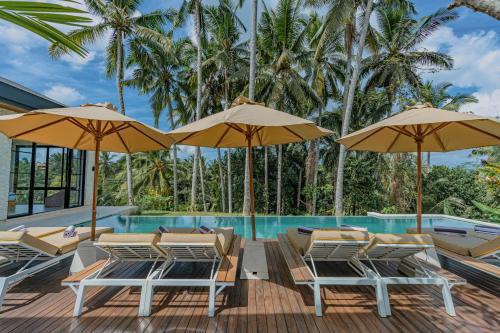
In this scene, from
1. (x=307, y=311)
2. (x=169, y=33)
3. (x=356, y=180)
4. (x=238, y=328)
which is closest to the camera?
(x=238, y=328)

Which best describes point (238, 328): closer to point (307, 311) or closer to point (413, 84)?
point (307, 311)

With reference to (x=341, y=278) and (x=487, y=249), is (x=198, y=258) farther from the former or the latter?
(x=487, y=249)

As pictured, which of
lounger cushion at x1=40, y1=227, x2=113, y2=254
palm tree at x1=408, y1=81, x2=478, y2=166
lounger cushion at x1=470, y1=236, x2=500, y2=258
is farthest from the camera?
palm tree at x1=408, y1=81, x2=478, y2=166

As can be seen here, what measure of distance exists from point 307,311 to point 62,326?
2.54 m

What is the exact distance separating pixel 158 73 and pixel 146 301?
17524 millimetres

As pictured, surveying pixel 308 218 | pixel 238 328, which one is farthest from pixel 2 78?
pixel 308 218

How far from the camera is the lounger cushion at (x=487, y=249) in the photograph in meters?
3.60

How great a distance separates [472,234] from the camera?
5180mm

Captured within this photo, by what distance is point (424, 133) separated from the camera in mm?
4594

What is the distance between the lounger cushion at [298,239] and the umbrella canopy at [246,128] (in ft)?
5.55

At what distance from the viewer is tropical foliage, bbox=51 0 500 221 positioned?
1428 centimetres

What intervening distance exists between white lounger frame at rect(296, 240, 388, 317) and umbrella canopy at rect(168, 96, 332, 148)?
1.54 meters

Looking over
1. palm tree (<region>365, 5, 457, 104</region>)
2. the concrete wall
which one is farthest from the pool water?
palm tree (<region>365, 5, 457, 104</region>)

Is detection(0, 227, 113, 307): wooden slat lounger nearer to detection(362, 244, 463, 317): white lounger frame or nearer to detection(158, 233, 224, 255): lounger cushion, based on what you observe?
detection(158, 233, 224, 255): lounger cushion
